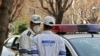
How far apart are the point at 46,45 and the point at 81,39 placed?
1.50 metres

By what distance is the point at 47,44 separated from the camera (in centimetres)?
462

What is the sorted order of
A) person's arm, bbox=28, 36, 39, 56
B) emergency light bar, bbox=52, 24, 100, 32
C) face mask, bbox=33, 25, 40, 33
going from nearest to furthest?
1. person's arm, bbox=28, 36, 39, 56
2. face mask, bbox=33, 25, 40, 33
3. emergency light bar, bbox=52, 24, 100, 32

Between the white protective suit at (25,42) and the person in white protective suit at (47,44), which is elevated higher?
the person in white protective suit at (47,44)

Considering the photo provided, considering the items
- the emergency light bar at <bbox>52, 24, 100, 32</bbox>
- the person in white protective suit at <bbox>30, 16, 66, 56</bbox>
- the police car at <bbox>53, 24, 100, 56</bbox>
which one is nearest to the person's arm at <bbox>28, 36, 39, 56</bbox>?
the person in white protective suit at <bbox>30, 16, 66, 56</bbox>

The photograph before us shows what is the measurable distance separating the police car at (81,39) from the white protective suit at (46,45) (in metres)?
0.86

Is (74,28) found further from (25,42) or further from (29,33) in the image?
(25,42)

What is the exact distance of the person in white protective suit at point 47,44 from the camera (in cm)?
459

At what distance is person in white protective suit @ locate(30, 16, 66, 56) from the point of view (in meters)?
4.59

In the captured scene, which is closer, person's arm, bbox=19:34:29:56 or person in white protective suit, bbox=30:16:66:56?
person in white protective suit, bbox=30:16:66:56

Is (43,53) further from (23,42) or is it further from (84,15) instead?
(84,15)

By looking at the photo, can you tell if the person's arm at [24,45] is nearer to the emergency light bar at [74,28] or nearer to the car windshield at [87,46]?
the emergency light bar at [74,28]

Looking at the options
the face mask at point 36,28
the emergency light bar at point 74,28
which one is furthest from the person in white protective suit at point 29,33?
the emergency light bar at point 74,28

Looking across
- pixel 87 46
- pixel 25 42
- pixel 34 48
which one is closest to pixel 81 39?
pixel 87 46

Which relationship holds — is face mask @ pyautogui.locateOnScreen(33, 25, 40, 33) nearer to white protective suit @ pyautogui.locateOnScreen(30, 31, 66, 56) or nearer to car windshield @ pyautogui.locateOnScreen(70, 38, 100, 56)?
car windshield @ pyautogui.locateOnScreen(70, 38, 100, 56)
